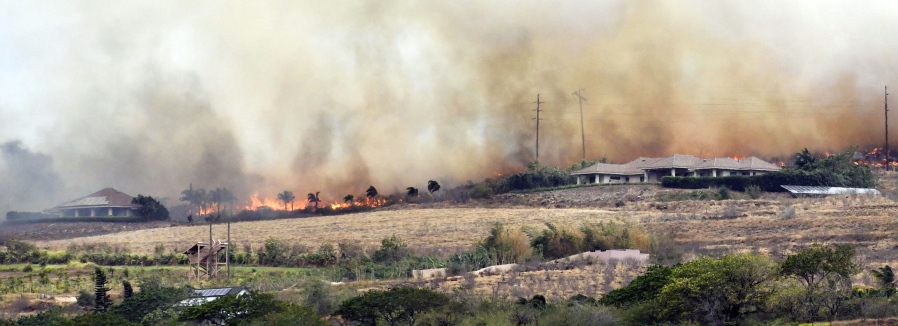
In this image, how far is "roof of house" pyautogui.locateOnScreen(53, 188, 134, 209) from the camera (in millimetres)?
55906

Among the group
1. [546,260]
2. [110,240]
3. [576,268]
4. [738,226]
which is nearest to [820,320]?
[576,268]

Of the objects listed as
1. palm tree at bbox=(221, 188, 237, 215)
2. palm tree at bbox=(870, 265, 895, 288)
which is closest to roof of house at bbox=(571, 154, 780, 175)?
palm tree at bbox=(221, 188, 237, 215)

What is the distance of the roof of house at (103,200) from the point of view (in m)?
55.9

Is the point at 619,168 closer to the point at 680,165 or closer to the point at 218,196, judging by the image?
the point at 680,165

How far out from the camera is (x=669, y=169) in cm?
5606

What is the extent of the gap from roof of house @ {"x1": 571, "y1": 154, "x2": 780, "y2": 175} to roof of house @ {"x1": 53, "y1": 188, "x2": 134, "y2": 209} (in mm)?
22228

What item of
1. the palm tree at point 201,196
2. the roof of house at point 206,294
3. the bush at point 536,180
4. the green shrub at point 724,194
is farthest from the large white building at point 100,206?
the roof of house at point 206,294

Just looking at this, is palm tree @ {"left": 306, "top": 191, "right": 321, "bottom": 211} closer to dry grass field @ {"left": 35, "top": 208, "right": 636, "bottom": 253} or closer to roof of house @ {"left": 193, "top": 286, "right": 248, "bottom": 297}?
dry grass field @ {"left": 35, "top": 208, "right": 636, "bottom": 253}

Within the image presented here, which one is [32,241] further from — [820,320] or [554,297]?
[820,320]

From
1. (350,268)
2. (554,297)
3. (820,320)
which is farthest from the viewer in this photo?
(350,268)

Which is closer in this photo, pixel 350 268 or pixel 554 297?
pixel 554 297

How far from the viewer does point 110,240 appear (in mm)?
47906

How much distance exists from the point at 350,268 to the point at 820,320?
16409mm

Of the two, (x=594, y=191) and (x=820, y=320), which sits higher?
(x=594, y=191)
